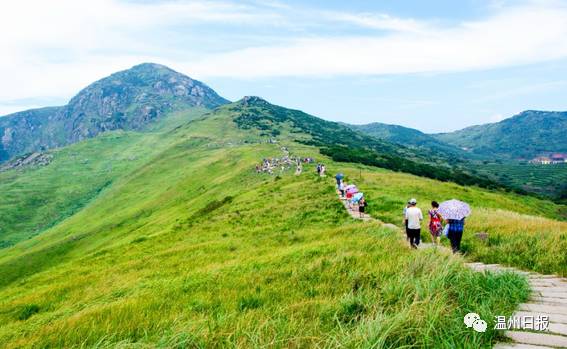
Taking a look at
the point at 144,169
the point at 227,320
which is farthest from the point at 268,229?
the point at 144,169

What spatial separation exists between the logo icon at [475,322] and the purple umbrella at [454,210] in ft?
29.0

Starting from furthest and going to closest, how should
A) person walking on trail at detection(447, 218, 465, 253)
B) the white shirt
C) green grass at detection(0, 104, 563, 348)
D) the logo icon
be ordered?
the white shirt, person walking on trail at detection(447, 218, 465, 253), green grass at detection(0, 104, 563, 348), the logo icon

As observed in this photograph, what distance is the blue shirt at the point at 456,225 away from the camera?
14.7 meters

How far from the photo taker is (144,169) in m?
162

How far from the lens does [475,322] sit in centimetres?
623

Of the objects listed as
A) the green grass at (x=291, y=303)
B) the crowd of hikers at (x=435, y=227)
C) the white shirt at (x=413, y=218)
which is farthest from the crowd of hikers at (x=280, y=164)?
the green grass at (x=291, y=303)

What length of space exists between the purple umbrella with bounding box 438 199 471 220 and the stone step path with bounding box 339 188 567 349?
476 cm

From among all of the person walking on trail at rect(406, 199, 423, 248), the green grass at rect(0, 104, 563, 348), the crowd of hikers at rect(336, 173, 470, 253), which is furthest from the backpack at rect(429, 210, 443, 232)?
the green grass at rect(0, 104, 563, 348)

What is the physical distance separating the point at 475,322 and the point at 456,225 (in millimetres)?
9206

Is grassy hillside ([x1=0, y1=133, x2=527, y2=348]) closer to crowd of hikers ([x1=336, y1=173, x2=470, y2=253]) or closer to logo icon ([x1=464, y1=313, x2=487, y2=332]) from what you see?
logo icon ([x1=464, y1=313, x2=487, y2=332])

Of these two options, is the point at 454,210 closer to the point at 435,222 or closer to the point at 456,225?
the point at 456,225

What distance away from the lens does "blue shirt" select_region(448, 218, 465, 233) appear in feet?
48.2

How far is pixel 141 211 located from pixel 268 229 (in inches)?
2544

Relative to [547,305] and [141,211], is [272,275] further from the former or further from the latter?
[141,211]
